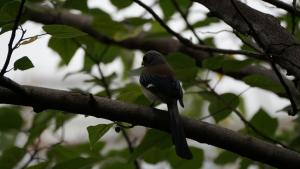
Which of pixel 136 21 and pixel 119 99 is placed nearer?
pixel 119 99

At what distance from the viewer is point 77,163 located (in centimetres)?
281

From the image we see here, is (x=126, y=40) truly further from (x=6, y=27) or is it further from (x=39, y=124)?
(x=6, y=27)

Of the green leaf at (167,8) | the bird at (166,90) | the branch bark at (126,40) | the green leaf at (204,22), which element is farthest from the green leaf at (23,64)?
the branch bark at (126,40)

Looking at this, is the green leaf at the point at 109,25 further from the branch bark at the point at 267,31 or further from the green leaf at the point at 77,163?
the branch bark at the point at 267,31

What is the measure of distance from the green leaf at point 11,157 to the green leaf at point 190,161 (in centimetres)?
79

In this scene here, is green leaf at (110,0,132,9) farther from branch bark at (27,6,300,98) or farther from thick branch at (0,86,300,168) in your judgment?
thick branch at (0,86,300,168)

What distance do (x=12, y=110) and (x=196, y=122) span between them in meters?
1.50

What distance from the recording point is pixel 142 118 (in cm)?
245

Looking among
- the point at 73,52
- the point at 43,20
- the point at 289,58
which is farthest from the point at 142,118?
the point at 43,20

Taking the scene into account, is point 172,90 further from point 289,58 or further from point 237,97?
point 289,58

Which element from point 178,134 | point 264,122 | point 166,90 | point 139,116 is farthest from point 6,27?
point 264,122

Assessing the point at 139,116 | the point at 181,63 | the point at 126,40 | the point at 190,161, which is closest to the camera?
the point at 139,116

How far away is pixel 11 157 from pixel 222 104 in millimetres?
1129

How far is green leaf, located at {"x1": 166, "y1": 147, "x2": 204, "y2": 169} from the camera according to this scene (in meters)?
3.15
